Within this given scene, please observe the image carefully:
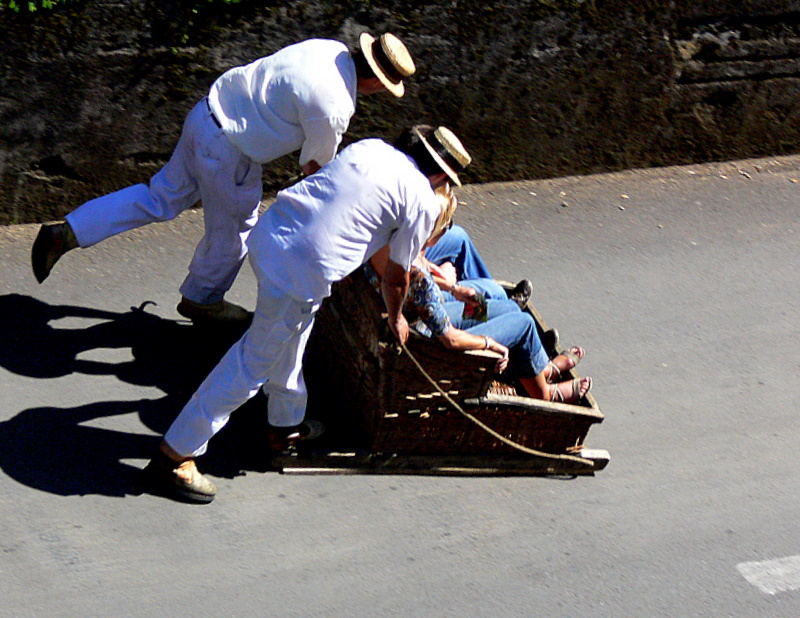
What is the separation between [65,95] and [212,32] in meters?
0.94

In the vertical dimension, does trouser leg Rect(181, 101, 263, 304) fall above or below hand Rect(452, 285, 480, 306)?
above

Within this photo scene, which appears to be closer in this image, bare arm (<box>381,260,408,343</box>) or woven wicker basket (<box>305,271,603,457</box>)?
bare arm (<box>381,260,408,343</box>)

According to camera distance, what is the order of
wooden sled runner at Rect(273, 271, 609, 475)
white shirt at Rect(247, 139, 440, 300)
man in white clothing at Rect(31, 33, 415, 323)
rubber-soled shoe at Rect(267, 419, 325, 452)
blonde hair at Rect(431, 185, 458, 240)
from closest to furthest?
white shirt at Rect(247, 139, 440, 300) < blonde hair at Rect(431, 185, 458, 240) < wooden sled runner at Rect(273, 271, 609, 475) < rubber-soled shoe at Rect(267, 419, 325, 452) < man in white clothing at Rect(31, 33, 415, 323)

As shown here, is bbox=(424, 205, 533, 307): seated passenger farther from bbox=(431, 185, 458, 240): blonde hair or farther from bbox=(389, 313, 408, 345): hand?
bbox=(389, 313, 408, 345): hand

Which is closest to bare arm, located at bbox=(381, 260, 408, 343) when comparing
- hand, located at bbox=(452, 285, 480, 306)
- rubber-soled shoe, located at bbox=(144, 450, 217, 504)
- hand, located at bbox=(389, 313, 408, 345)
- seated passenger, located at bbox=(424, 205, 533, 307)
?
hand, located at bbox=(389, 313, 408, 345)

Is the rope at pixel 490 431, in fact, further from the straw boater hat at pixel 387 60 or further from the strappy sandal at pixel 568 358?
the straw boater hat at pixel 387 60

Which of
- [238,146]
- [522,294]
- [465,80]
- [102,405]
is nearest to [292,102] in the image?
[238,146]

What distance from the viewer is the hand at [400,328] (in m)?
4.49

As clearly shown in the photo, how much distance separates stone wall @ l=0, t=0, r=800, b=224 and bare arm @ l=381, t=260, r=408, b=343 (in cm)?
274

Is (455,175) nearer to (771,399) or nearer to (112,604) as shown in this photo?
(112,604)

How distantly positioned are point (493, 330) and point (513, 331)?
10cm

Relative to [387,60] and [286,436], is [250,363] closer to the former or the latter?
[286,436]

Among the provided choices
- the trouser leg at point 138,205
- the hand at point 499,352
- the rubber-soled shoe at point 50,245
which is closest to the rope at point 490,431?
the hand at point 499,352

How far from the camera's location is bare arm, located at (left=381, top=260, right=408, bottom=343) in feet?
14.3
